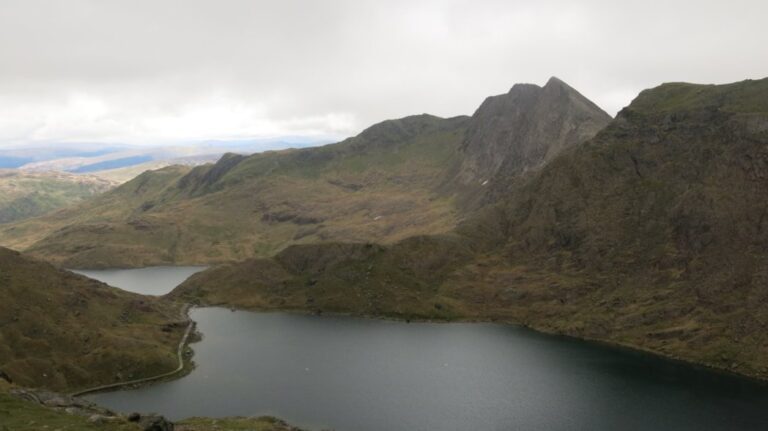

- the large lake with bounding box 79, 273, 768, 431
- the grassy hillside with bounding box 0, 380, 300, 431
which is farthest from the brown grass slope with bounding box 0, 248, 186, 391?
the grassy hillside with bounding box 0, 380, 300, 431

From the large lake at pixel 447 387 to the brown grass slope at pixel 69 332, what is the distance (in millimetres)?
10761

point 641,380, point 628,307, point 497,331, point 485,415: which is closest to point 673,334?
point 628,307

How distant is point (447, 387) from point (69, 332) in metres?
93.6

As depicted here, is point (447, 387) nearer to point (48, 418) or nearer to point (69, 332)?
point (48, 418)

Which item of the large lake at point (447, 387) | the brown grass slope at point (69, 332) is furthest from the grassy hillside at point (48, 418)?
the brown grass slope at point (69, 332)

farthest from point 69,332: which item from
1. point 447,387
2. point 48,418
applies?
point 447,387

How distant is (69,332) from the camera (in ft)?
494

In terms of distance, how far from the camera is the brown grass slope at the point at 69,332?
136 metres

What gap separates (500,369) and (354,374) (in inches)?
1391

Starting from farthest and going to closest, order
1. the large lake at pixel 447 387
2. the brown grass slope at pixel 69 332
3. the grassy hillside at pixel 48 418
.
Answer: the brown grass slope at pixel 69 332 → the large lake at pixel 447 387 → the grassy hillside at pixel 48 418

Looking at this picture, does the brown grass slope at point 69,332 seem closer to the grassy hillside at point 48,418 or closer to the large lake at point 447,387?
the large lake at point 447,387

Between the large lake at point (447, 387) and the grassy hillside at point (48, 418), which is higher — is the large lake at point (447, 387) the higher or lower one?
the lower one

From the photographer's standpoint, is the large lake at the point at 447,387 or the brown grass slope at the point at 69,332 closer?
the large lake at the point at 447,387

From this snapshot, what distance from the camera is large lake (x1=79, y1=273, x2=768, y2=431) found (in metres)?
115
